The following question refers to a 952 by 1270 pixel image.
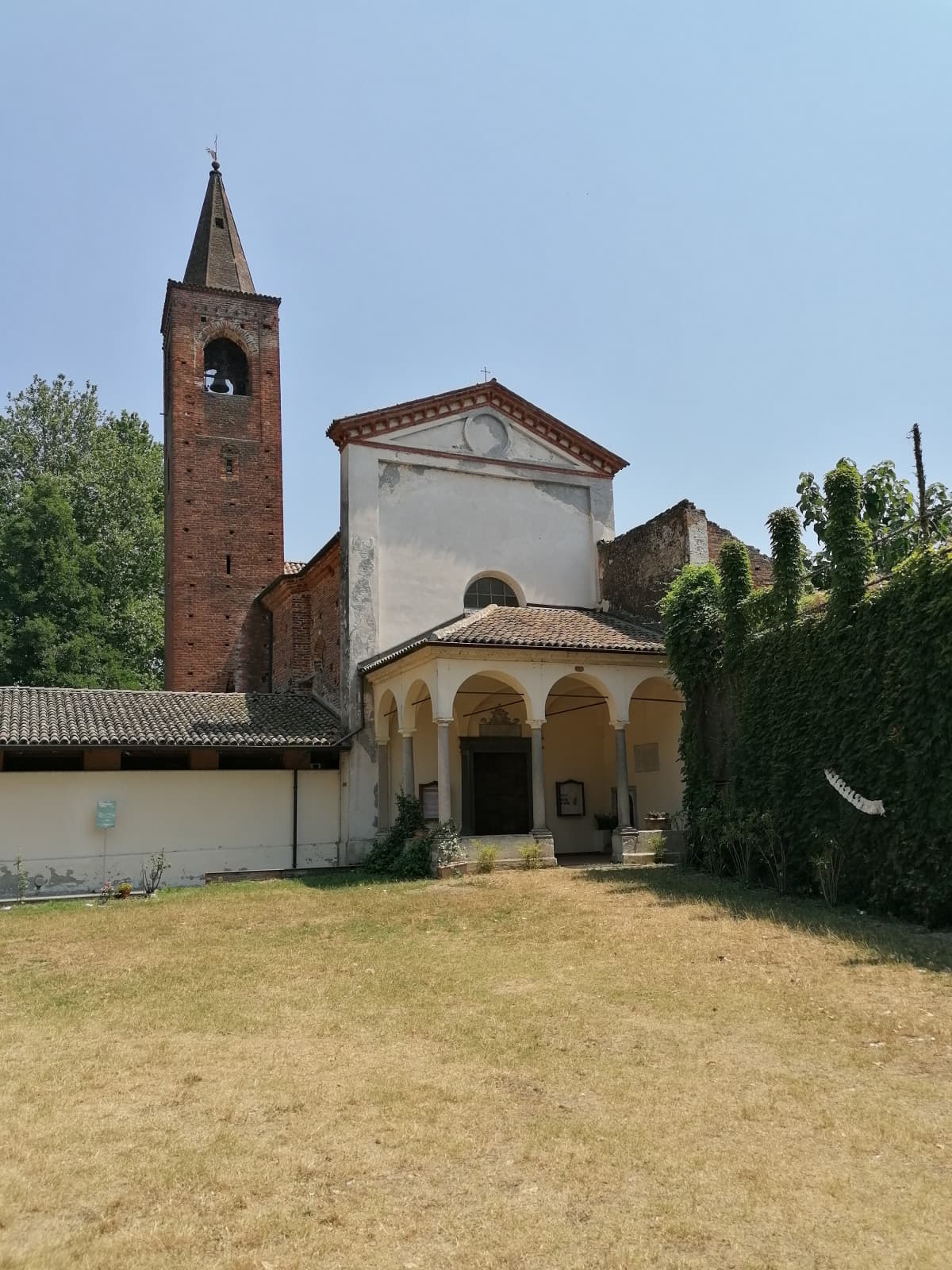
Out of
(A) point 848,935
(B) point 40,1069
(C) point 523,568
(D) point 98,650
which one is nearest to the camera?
(B) point 40,1069

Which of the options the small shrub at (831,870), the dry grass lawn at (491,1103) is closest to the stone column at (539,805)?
the small shrub at (831,870)

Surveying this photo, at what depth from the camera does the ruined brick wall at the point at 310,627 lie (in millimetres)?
21891

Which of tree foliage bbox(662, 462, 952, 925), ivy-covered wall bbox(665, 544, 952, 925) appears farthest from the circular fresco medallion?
ivy-covered wall bbox(665, 544, 952, 925)

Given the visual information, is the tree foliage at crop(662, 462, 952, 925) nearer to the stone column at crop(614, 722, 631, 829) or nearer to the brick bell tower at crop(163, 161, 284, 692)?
the stone column at crop(614, 722, 631, 829)

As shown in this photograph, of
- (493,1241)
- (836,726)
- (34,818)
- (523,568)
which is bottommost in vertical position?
(493,1241)

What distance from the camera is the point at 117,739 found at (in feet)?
57.1

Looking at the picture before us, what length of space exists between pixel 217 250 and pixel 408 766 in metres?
18.8

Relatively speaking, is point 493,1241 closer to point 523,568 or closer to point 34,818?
point 34,818

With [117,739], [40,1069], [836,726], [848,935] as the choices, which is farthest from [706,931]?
[117,739]

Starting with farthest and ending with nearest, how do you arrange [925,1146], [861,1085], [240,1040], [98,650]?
[98,650]
[240,1040]
[861,1085]
[925,1146]

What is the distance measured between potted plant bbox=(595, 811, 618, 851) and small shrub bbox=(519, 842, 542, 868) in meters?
3.98

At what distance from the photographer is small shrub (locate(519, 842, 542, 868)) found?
1612 cm

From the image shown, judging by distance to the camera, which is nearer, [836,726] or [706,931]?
[706,931]

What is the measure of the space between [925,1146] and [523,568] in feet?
57.1
